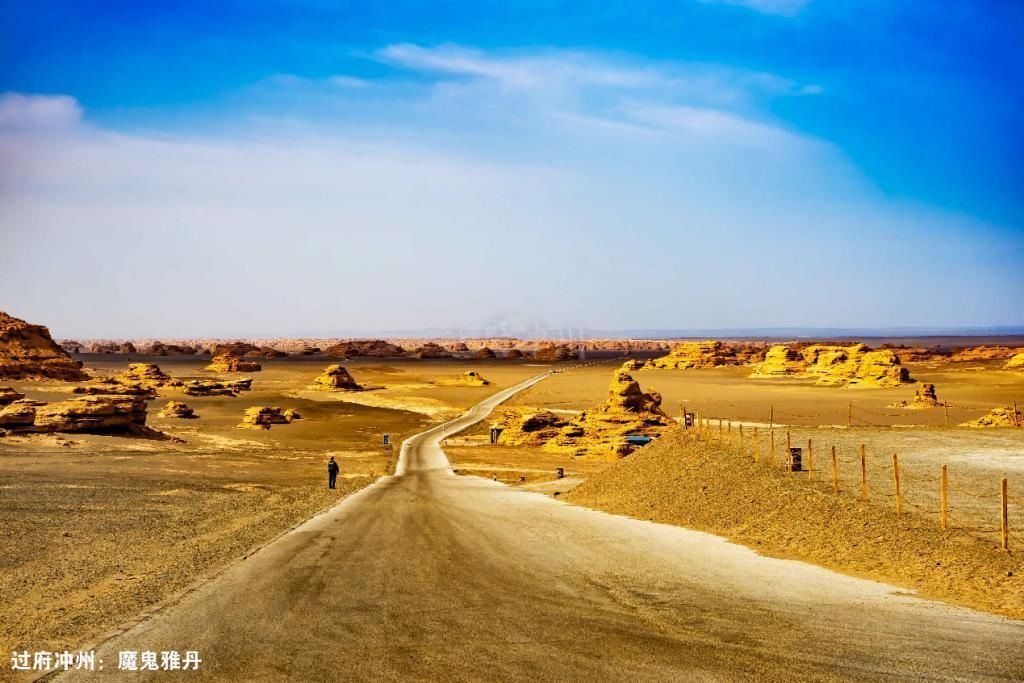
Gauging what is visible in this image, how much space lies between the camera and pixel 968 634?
46.4 feet

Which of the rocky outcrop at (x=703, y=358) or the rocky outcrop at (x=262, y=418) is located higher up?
the rocky outcrop at (x=703, y=358)

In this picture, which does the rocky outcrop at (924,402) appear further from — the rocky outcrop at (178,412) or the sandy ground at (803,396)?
the rocky outcrop at (178,412)

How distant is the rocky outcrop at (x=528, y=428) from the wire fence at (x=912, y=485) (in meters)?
23.0

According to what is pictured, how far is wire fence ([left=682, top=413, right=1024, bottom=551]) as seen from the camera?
20.1 meters

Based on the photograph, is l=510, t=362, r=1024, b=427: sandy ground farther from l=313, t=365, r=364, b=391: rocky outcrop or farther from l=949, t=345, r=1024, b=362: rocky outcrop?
l=313, t=365, r=364, b=391: rocky outcrop

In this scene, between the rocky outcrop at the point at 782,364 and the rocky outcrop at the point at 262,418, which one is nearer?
the rocky outcrop at the point at 262,418

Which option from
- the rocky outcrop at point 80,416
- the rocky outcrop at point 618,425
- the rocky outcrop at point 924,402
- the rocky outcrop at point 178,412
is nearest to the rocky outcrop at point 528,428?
the rocky outcrop at point 618,425

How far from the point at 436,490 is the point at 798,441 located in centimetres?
1734

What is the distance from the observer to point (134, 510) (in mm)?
25891

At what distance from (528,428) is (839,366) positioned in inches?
2320

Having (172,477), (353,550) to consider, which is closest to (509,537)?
(353,550)

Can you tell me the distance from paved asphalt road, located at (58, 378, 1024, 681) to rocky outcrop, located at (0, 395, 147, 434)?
27946 millimetres

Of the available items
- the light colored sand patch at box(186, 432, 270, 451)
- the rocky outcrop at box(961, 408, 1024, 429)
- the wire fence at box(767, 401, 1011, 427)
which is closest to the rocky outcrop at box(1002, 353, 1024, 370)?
the wire fence at box(767, 401, 1011, 427)

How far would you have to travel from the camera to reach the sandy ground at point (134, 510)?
16.3 meters
